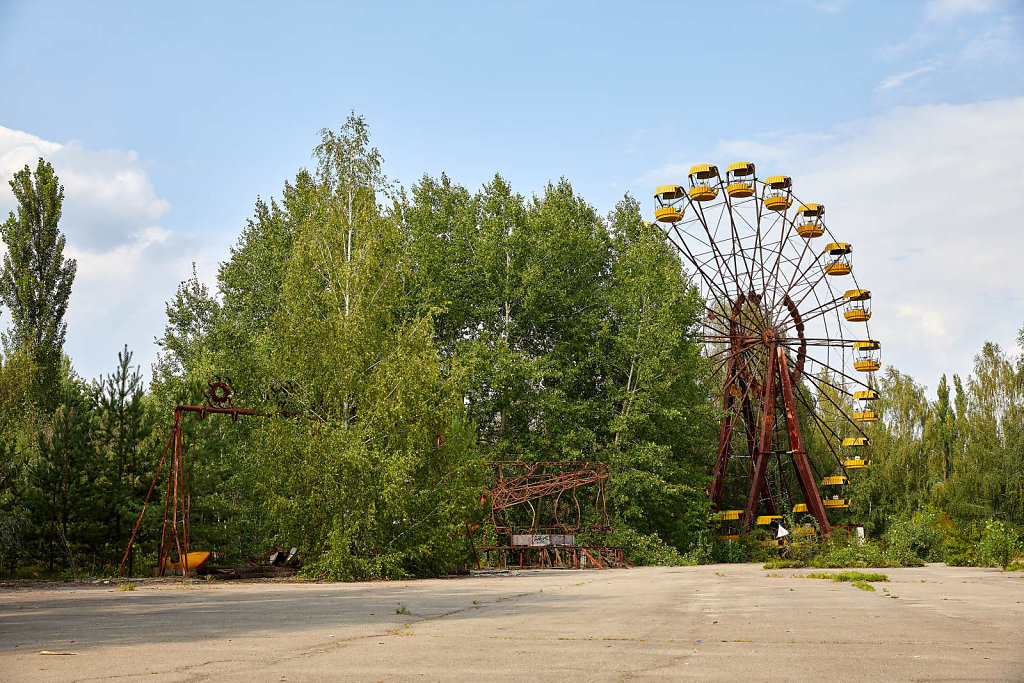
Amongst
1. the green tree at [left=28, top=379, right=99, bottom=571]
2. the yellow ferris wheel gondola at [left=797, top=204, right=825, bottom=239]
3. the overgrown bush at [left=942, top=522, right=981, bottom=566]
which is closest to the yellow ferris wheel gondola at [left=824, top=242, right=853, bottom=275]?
the yellow ferris wheel gondola at [left=797, top=204, right=825, bottom=239]

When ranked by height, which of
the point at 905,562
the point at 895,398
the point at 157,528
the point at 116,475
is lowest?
the point at 905,562

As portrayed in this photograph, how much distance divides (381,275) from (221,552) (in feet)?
30.1

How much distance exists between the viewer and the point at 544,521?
31188 millimetres

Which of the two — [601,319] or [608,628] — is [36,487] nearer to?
[608,628]

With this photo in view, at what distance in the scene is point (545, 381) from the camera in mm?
32750

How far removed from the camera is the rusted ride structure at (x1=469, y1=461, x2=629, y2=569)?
952 inches

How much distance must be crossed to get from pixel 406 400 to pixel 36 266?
17.7m

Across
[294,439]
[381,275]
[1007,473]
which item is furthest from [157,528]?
[1007,473]

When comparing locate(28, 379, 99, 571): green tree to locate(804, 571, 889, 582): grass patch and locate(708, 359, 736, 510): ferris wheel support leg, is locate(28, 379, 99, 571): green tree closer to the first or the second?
locate(804, 571, 889, 582): grass patch

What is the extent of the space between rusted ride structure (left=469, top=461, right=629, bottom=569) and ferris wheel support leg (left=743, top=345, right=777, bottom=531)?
20.8 ft

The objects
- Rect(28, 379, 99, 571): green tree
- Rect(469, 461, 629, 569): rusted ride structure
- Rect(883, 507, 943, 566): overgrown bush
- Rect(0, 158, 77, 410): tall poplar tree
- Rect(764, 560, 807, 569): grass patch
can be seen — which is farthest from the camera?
Rect(0, 158, 77, 410): tall poplar tree

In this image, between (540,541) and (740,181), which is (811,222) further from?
(540,541)

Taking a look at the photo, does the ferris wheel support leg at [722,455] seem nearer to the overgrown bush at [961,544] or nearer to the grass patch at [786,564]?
the grass patch at [786,564]

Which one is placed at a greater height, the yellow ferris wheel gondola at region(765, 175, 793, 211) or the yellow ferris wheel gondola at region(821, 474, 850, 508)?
the yellow ferris wheel gondola at region(765, 175, 793, 211)
